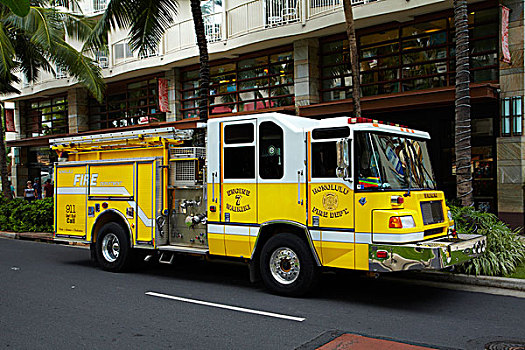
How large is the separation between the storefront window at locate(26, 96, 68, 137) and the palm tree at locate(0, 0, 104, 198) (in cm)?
560

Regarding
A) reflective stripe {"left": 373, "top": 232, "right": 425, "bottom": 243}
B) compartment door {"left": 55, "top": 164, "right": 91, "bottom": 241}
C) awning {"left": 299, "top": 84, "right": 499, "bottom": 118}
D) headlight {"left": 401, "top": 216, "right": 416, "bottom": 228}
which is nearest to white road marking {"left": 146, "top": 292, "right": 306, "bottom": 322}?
reflective stripe {"left": 373, "top": 232, "right": 425, "bottom": 243}

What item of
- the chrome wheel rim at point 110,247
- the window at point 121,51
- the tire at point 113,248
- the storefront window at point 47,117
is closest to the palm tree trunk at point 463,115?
the tire at point 113,248

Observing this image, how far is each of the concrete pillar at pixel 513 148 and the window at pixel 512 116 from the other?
137 mm

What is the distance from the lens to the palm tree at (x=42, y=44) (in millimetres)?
15922

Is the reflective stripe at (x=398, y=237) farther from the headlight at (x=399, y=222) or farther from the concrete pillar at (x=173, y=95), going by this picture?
the concrete pillar at (x=173, y=95)

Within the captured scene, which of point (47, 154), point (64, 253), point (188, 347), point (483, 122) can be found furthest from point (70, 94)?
point (188, 347)

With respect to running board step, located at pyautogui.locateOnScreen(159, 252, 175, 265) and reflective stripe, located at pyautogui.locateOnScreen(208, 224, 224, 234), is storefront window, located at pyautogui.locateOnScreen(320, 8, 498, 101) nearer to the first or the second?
reflective stripe, located at pyautogui.locateOnScreen(208, 224, 224, 234)

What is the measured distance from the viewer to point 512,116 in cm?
1399

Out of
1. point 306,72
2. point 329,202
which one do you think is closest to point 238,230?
point 329,202

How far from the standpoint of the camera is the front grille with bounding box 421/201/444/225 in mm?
7612

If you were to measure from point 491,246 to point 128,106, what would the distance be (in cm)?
1998

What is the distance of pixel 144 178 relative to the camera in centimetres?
983

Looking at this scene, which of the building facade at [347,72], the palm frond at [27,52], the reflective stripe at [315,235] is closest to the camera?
the reflective stripe at [315,235]

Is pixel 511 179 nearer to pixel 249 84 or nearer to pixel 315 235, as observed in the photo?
pixel 315 235
